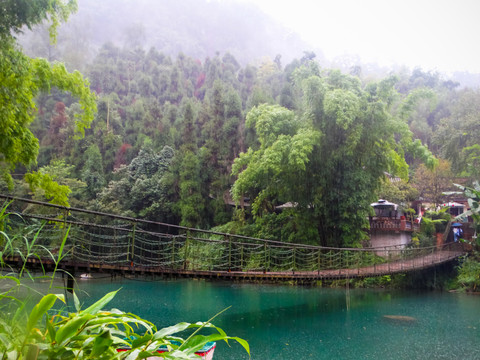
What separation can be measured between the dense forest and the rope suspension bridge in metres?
0.87

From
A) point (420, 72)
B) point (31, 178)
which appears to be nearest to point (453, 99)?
point (420, 72)

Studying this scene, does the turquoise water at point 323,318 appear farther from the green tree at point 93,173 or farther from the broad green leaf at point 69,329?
the green tree at point 93,173

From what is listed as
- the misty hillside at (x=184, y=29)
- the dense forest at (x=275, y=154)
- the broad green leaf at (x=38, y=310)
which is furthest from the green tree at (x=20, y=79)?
the misty hillside at (x=184, y=29)

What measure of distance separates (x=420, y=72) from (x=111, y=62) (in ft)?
74.7

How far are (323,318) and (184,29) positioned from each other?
64.4 metres

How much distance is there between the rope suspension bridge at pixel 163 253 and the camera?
3619 millimetres

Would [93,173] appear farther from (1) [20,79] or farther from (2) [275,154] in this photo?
(1) [20,79]

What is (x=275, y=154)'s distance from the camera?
384 inches

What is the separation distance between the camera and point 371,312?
805 centimetres

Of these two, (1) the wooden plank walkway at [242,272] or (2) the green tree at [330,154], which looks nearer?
(1) the wooden plank walkway at [242,272]

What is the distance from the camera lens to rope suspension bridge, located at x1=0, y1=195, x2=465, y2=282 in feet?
11.9

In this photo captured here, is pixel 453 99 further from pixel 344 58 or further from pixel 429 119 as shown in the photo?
pixel 344 58

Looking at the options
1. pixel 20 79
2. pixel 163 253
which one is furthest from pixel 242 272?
pixel 20 79

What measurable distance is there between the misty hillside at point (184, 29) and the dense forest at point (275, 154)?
20.1m
